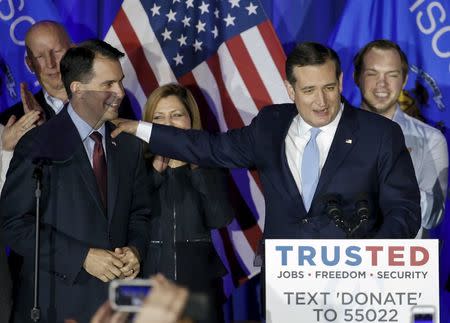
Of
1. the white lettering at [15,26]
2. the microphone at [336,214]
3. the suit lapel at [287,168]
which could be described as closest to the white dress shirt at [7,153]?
the white lettering at [15,26]

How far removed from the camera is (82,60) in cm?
411

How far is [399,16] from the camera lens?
18.1 feet

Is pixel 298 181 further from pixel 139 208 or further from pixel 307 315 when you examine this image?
pixel 307 315

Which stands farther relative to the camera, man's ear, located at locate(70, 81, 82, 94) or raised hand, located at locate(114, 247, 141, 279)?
man's ear, located at locate(70, 81, 82, 94)

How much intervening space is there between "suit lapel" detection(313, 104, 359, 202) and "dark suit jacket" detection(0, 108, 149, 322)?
843mm

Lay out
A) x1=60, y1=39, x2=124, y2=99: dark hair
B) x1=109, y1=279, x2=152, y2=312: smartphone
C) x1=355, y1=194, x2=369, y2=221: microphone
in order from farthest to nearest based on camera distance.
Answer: x1=60, y1=39, x2=124, y2=99: dark hair, x1=355, y1=194, x2=369, y2=221: microphone, x1=109, y1=279, x2=152, y2=312: smartphone

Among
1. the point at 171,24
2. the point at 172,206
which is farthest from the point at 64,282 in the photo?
the point at 171,24

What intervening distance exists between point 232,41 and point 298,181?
5.93 feet

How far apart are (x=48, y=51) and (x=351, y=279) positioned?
281cm

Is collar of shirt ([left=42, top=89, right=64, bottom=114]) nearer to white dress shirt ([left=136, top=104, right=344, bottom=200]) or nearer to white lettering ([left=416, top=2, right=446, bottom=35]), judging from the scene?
white dress shirt ([left=136, top=104, right=344, bottom=200])

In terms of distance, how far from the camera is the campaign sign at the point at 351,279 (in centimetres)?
296

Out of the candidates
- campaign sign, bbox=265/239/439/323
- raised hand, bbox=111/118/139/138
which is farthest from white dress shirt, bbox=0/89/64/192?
campaign sign, bbox=265/239/439/323

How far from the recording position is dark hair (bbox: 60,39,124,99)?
4.10 metres

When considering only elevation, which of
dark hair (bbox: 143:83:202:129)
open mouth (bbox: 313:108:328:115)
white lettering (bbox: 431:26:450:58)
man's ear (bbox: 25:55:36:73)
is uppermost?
white lettering (bbox: 431:26:450:58)
